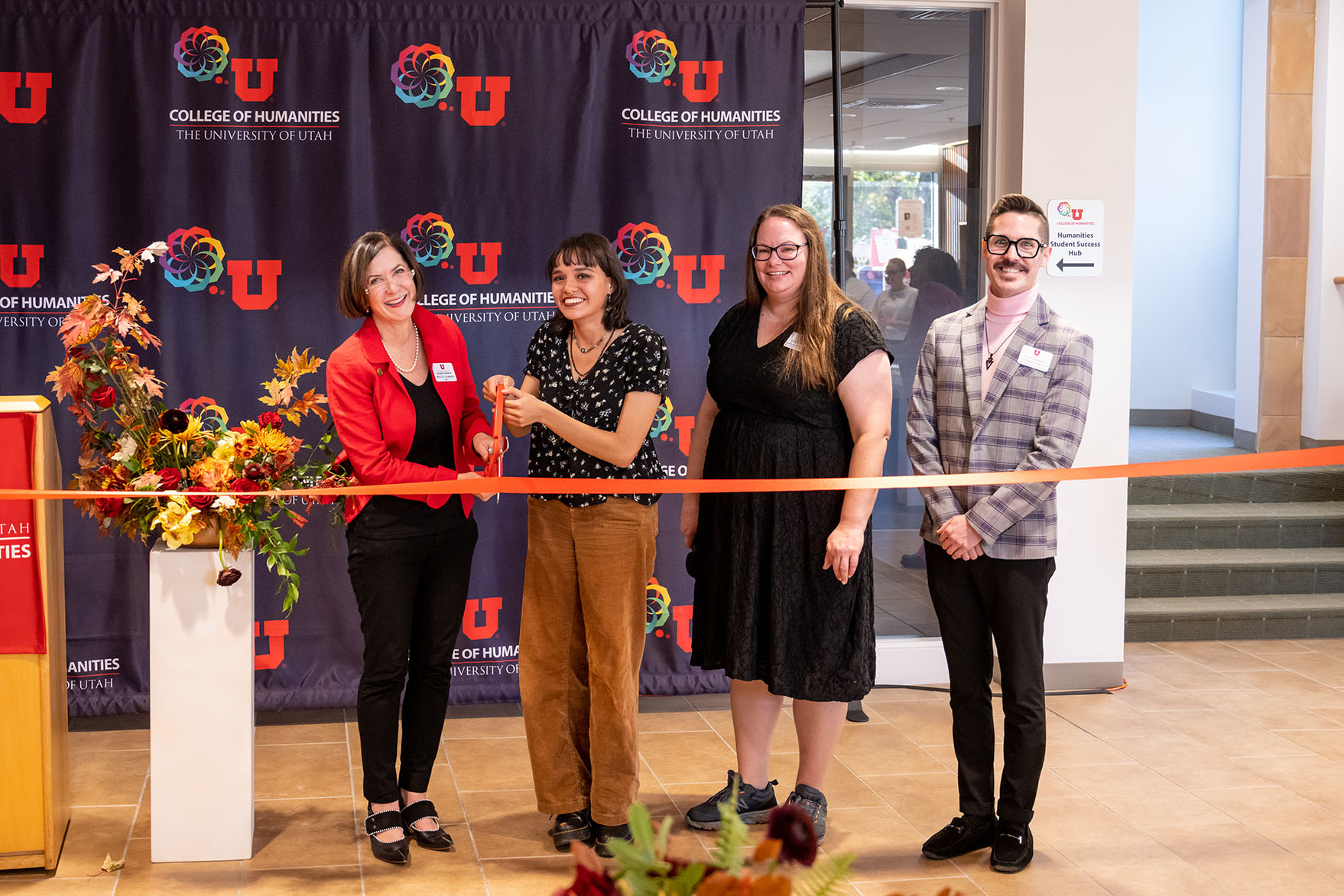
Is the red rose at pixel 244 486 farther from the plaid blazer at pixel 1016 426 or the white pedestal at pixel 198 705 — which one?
the plaid blazer at pixel 1016 426

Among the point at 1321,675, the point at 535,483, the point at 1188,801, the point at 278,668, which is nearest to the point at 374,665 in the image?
the point at 535,483

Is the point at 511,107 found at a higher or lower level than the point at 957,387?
higher

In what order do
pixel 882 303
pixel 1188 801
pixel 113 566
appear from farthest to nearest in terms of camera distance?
pixel 882 303 → pixel 113 566 → pixel 1188 801

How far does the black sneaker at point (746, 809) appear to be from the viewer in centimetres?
338

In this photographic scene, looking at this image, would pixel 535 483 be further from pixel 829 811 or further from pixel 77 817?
pixel 77 817

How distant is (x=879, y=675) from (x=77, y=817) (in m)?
2.86

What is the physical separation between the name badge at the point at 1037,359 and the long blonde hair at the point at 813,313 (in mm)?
438

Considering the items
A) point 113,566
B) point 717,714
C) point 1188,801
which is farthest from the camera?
point 717,714

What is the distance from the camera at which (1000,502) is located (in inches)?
121

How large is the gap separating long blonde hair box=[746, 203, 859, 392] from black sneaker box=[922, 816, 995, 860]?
1184mm

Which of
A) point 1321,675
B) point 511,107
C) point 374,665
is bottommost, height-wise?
point 1321,675

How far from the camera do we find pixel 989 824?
3268 millimetres

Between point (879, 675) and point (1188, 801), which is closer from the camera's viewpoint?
point (1188, 801)

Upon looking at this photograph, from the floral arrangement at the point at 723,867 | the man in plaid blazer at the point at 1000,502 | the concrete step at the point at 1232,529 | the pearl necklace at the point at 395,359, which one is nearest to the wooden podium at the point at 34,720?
the pearl necklace at the point at 395,359
